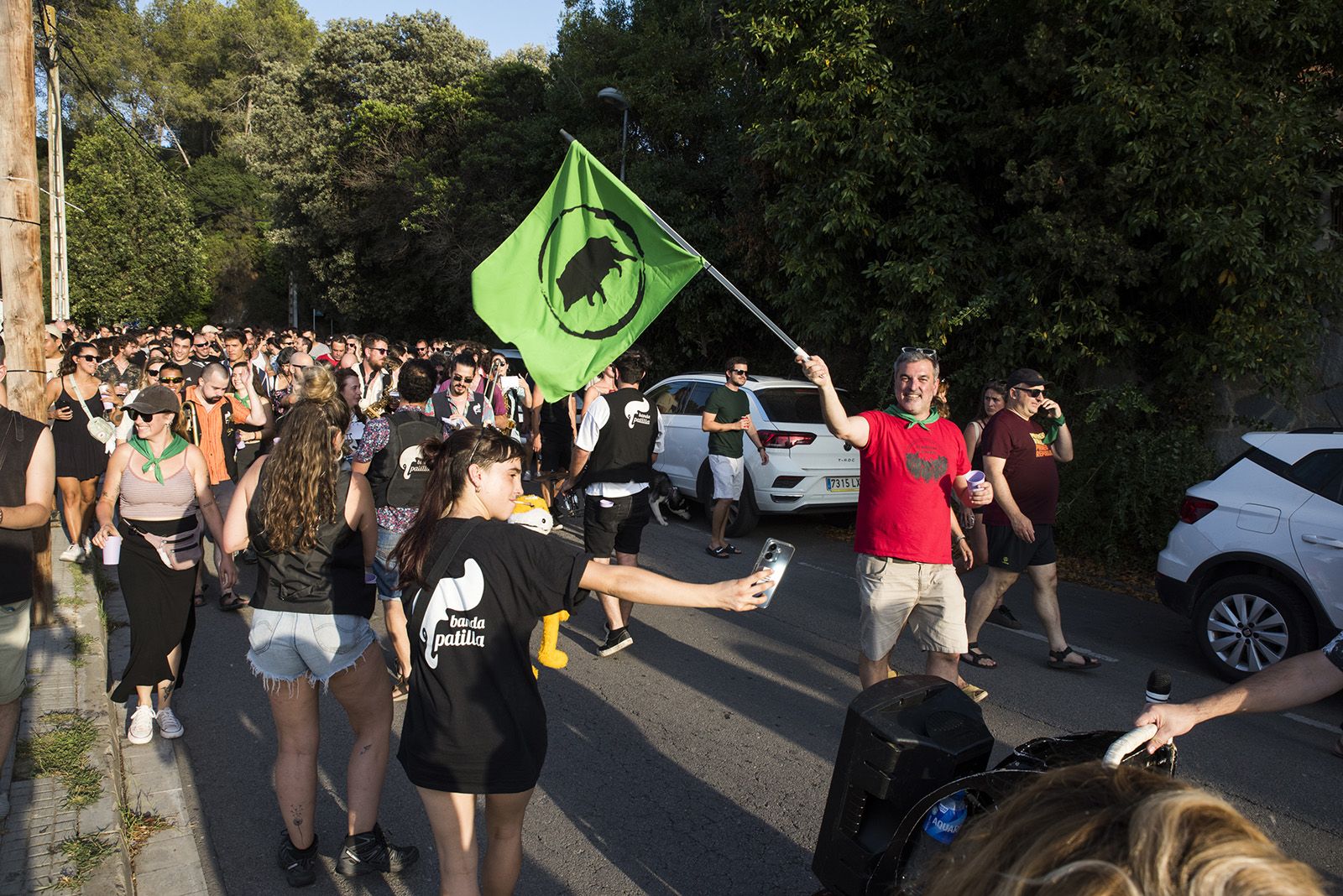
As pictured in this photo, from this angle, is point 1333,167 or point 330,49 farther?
point 330,49

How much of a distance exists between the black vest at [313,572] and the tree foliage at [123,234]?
121 ft

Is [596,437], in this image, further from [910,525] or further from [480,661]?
[480,661]

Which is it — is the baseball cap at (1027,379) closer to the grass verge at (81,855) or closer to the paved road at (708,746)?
the paved road at (708,746)

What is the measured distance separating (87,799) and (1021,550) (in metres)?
5.19

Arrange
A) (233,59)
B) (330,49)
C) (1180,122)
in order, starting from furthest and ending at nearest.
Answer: (233,59) → (330,49) → (1180,122)

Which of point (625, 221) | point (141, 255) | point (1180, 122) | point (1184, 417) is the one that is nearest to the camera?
point (625, 221)

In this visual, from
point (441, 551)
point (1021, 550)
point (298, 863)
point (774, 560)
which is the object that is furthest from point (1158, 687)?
point (1021, 550)

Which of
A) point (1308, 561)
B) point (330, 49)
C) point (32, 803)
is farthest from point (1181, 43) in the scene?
point (330, 49)

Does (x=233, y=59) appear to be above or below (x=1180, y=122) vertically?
above

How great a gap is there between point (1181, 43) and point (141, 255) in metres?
37.0

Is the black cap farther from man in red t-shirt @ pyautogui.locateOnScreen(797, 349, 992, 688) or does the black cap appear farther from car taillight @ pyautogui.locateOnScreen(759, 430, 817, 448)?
car taillight @ pyautogui.locateOnScreen(759, 430, 817, 448)

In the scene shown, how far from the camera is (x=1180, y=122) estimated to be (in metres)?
8.17

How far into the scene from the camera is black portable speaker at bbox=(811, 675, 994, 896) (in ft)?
8.43

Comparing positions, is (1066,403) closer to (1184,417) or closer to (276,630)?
(1184,417)
